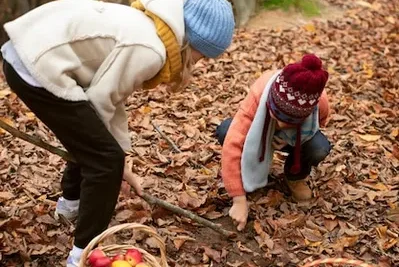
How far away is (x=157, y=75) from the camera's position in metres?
2.59

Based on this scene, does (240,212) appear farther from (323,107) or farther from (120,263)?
(120,263)

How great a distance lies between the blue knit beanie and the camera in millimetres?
2572

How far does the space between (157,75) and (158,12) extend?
0.84ft

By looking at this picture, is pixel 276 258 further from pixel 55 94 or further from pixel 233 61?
pixel 233 61

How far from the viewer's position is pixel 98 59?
2480 mm

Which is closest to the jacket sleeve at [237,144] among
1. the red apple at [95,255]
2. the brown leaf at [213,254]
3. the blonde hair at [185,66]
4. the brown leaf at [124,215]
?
the brown leaf at [213,254]

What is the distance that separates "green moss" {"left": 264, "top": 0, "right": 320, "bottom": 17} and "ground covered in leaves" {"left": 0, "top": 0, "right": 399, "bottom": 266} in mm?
2062

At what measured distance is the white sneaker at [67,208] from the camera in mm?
3301

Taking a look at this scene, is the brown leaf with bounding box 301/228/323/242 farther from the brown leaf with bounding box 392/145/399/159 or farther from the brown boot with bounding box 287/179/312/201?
the brown leaf with bounding box 392/145/399/159

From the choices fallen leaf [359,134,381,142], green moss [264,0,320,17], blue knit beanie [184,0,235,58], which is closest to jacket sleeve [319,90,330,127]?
fallen leaf [359,134,381,142]

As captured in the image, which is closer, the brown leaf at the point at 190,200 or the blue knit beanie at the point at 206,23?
the blue knit beanie at the point at 206,23

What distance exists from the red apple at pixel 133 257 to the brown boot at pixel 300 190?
1.28m

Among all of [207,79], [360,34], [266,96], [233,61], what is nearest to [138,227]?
[266,96]

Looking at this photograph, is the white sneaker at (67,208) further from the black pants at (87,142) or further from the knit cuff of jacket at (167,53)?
the knit cuff of jacket at (167,53)
